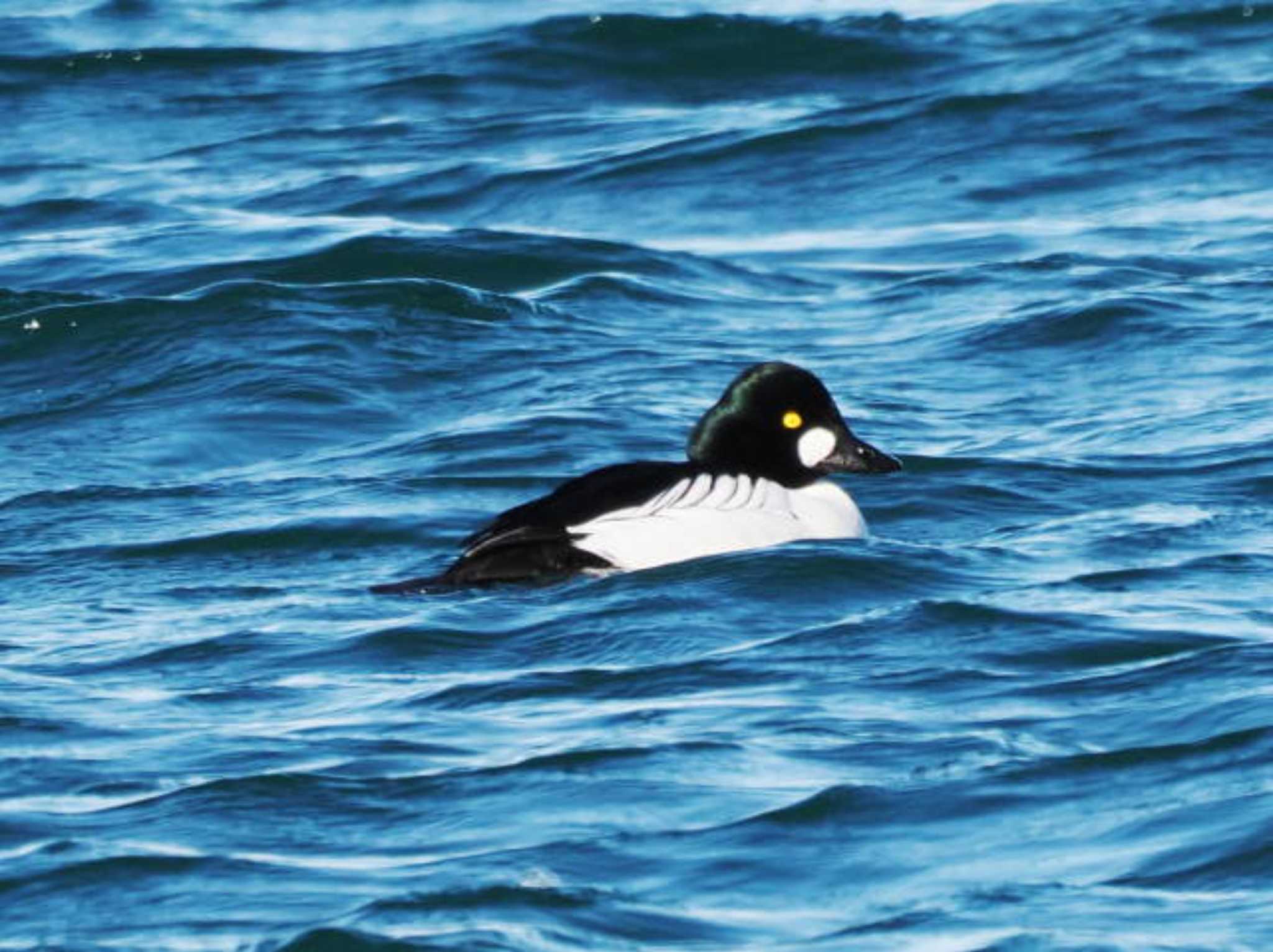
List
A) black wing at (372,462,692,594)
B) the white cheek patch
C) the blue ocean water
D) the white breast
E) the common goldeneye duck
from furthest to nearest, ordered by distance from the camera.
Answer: the white cheek patch → the white breast → the common goldeneye duck → black wing at (372,462,692,594) → the blue ocean water

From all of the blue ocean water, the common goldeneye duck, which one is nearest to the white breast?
the common goldeneye duck

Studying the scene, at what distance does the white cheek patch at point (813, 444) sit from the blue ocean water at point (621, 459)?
545mm

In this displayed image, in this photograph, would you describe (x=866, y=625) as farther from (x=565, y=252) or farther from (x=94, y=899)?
(x=565, y=252)

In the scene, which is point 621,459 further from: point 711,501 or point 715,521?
point 715,521

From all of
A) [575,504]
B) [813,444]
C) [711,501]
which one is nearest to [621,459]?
[813,444]

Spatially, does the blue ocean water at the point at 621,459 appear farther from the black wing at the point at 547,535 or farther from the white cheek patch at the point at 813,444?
the white cheek patch at the point at 813,444

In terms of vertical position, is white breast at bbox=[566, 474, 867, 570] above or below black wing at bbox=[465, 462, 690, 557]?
below

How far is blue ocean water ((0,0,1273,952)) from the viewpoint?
24.1 feet

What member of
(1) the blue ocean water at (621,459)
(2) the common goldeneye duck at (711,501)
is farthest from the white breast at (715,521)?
(1) the blue ocean water at (621,459)

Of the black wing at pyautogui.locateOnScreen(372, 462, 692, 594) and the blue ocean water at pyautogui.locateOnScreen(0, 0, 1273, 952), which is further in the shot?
the black wing at pyautogui.locateOnScreen(372, 462, 692, 594)

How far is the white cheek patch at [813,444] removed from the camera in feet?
35.7

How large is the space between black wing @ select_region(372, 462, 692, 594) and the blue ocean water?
8 cm

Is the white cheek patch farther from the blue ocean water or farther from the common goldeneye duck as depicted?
the blue ocean water

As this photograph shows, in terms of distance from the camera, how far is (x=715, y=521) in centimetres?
1031
